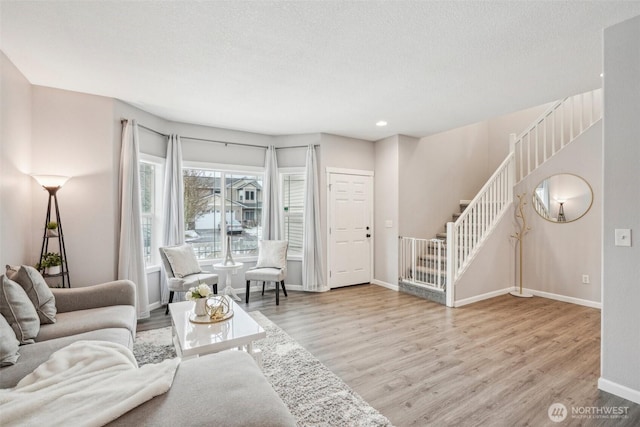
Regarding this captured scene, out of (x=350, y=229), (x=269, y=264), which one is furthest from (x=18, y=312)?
(x=350, y=229)

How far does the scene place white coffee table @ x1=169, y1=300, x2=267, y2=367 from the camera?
2.10 metres

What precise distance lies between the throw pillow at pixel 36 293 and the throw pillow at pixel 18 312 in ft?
0.71

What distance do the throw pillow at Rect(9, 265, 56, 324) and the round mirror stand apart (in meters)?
6.19

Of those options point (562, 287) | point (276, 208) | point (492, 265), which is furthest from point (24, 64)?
point (562, 287)

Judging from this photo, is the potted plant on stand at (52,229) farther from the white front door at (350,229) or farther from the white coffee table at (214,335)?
the white front door at (350,229)

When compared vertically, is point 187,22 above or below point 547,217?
above

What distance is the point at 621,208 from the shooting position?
7.27 feet

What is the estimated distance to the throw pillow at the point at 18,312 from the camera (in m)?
2.01

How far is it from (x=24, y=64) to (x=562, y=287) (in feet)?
23.2

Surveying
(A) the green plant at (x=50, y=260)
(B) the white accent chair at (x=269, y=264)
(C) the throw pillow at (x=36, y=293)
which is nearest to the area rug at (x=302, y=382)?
(C) the throw pillow at (x=36, y=293)

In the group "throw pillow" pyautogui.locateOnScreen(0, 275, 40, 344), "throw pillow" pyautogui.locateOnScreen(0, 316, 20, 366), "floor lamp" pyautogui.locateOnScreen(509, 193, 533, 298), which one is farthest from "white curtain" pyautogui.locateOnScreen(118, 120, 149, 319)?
"floor lamp" pyautogui.locateOnScreen(509, 193, 533, 298)

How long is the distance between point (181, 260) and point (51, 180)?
165 cm

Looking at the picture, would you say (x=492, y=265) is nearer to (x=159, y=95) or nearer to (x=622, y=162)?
(x=622, y=162)

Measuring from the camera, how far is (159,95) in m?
3.55
